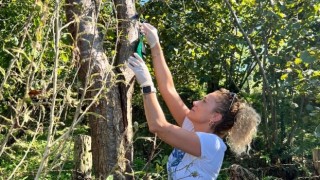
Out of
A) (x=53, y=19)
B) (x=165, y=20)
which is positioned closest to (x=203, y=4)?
(x=165, y=20)

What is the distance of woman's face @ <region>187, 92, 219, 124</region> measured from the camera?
10.2ft

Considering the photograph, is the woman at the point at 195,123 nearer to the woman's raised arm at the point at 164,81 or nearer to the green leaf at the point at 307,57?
the woman's raised arm at the point at 164,81

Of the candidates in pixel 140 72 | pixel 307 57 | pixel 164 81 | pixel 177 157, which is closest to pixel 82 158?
pixel 164 81

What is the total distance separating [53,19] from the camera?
1884 mm

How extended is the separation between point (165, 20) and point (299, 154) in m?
2.56

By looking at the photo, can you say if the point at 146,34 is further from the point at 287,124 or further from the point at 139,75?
the point at 287,124

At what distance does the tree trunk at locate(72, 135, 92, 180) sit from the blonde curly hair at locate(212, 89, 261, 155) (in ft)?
3.43

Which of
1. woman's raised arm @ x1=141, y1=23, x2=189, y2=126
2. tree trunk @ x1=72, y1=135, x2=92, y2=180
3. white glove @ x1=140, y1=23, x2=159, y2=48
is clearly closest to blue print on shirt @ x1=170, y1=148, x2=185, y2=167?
woman's raised arm @ x1=141, y1=23, x2=189, y2=126

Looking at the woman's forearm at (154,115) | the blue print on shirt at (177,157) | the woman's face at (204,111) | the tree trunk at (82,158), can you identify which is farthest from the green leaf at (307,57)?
the tree trunk at (82,158)

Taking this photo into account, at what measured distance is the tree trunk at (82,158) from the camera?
12.3 ft

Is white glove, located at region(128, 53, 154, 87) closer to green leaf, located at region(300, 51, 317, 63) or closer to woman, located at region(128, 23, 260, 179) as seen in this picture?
woman, located at region(128, 23, 260, 179)

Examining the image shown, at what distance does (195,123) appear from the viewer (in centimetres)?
318

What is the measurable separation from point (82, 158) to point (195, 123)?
994mm

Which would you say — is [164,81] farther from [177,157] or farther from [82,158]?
[82,158]
